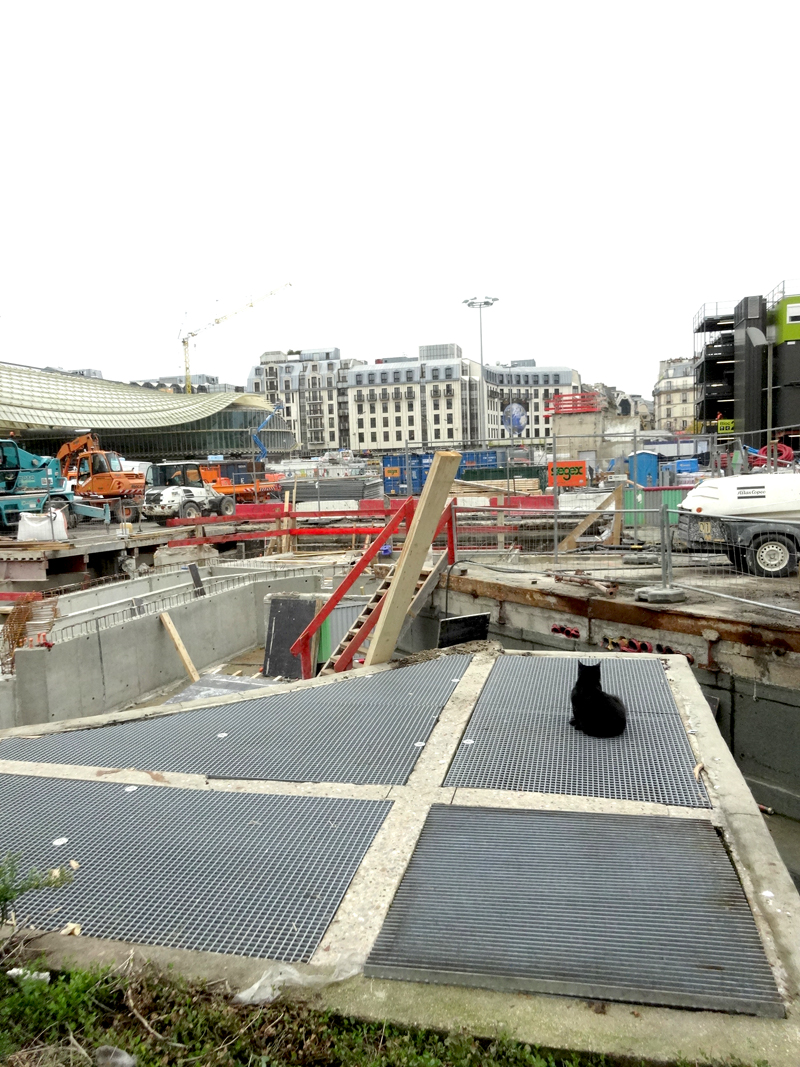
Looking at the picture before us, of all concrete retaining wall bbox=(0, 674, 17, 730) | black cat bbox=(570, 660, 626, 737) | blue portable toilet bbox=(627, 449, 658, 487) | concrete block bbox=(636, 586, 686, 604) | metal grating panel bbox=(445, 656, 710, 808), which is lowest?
concrete retaining wall bbox=(0, 674, 17, 730)

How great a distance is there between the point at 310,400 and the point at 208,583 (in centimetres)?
12158

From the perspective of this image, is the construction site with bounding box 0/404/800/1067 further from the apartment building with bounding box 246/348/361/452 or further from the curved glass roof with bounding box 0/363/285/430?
the apartment building with bounding box 246/348/361/452

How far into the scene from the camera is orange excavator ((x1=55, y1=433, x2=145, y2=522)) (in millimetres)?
32156

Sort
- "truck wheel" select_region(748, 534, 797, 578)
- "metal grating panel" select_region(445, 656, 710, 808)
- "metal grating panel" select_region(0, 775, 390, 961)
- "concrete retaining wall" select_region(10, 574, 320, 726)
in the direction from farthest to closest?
1. "concrete retaining wall" select_region(10, 574, 320, 726)
2. "truck wheel" select_region(748, 534, 797, 578)
3. "metal grating panel" select_region(445, 656, 710, 808)
4. "metal grating panel" select_region(0, 775, 390, 961)

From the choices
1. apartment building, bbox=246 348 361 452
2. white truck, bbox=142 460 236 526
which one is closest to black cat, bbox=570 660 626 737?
white truck, bbox=142 460 236 526

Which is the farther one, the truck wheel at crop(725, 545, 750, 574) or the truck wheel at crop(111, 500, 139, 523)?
the truck wheel at crop(111, 500, 139, 523)

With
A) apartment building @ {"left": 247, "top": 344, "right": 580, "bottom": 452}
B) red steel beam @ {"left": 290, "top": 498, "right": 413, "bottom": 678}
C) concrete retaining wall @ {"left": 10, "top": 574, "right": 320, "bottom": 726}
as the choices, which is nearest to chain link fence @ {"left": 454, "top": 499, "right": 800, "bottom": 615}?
red steel beam @ {"left": 290, "top": 498, "right": 413, "bottom": 678}

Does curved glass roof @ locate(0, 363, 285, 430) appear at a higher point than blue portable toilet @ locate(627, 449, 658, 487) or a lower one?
higher

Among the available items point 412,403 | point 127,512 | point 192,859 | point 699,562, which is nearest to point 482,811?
point 192,859

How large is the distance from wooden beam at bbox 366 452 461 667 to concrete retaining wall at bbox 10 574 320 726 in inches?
237

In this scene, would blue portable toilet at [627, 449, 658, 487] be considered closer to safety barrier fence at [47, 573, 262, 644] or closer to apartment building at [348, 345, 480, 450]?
safety barrier fence at [47, 573, 262, 644]

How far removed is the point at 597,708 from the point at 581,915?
2213 millimetres

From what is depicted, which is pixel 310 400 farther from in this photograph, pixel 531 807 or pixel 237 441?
pixel 531 807

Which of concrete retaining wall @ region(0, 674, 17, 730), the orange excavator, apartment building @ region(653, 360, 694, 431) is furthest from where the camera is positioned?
apartment building @ region(653, 360, 694, 431)
